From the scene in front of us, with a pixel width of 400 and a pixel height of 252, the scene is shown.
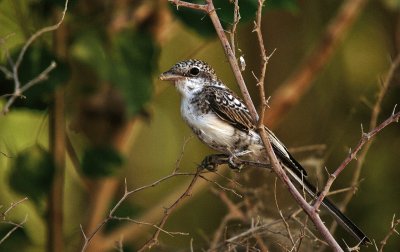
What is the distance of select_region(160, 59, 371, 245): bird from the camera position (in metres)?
3.86

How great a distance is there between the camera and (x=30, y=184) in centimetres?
470

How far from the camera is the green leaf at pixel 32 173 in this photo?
4664mm

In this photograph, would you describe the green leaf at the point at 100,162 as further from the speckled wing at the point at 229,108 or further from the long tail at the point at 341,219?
the long tail at the point at 341,219

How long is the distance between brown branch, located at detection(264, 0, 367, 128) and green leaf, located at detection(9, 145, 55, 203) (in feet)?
5.11

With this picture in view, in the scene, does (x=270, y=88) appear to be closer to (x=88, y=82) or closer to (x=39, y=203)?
(x=88, y=82)

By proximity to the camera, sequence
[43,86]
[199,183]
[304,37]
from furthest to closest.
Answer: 1. [304,37]
2. [199,183]
3. [43,86]

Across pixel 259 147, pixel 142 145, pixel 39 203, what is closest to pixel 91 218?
pixel 39 203

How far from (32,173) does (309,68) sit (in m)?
2.03

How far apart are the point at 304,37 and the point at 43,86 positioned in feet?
11.4

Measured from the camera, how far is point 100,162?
489 cm

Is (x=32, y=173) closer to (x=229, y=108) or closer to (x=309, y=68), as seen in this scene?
(x=229, y=108)

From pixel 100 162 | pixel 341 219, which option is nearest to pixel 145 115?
pixel 100 162

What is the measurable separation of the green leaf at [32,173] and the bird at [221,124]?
84 centimetres

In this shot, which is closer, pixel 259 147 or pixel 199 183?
pixel 259 147
